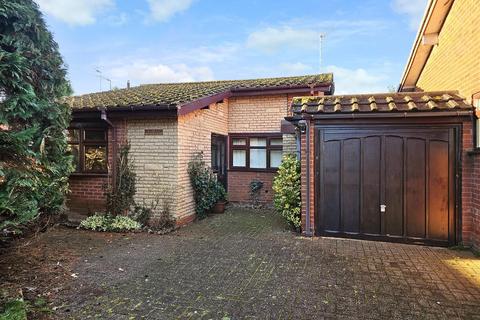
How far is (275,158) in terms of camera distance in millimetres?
10977

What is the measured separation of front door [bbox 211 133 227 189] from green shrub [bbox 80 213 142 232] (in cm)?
331

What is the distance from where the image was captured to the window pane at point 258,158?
11.1 meters

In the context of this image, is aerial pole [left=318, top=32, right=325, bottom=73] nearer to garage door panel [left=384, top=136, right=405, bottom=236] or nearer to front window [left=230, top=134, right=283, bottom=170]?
front window [left=230, top=134, right=283, bottom=170]

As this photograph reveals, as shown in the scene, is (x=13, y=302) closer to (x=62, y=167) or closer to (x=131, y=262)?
(x=131, y=262)

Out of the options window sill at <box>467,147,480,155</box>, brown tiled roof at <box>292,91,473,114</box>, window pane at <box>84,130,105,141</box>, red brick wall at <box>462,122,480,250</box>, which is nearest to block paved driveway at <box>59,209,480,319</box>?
red brick wall at <box>462,122,480,250</box>

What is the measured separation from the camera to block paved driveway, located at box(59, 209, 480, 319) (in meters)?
3.54

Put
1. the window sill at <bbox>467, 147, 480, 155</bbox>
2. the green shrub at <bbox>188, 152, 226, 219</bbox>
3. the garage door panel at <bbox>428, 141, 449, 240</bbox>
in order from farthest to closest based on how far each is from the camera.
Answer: the green shrub at <bbox>188, 152, 226, 219</bbox>, the garage door panel at <bbox>428, 141, 449, 240</bbox>, the window sill at <bbox>467, 147, 480, 155</bbox>

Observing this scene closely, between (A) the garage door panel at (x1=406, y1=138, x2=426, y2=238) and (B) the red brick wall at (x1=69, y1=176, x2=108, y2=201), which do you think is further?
(B) the red brick wall at (x1=69, y1=176, x2=108, y2=201)

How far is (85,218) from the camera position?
27.1 ft

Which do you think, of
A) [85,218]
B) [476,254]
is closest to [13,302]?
[85,218]

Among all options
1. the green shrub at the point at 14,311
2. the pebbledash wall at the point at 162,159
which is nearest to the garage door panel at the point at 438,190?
the pebbledash wall at the point at 162,159

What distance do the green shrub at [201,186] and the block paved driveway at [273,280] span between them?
2.00 m

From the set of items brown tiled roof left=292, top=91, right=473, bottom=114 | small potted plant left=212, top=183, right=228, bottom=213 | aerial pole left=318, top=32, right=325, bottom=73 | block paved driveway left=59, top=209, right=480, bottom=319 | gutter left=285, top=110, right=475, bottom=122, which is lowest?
block paved driveway left=59, top=209, right=480, bottom=319

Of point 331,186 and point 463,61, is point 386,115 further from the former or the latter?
point 463,61
